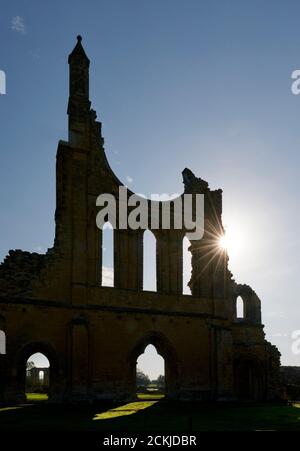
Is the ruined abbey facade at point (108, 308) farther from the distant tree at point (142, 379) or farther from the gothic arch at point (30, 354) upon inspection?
the distant tree at point (142, 379)

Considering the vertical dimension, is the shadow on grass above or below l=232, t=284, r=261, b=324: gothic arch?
below

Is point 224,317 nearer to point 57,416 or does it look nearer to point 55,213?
point 55,213

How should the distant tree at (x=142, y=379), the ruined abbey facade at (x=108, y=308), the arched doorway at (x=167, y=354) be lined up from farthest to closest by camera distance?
1. the distant tree at (x=142, y=379)
2. the arched doorway at (x=167, y=354)
3. the ruined abbey facade at (x=108, y=308)

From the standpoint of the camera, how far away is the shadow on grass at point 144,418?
12.6 metres

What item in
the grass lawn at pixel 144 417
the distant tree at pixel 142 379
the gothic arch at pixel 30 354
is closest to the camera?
the grass lawn at pixel 144 417

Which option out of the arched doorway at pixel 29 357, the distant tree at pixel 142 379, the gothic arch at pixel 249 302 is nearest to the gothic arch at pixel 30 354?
the arched doorway at pixel 29 357

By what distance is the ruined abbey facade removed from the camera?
1855cm

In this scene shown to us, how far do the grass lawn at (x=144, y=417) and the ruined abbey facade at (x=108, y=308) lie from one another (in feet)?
4.44

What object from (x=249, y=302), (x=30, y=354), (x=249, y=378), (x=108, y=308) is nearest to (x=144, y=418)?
(x=30, y=354)

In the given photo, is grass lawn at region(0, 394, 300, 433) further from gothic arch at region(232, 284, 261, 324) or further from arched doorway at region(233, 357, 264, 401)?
gothic arch at region(232, 284, 261, 324)

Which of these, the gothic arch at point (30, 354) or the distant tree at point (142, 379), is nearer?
the gothic arch at point (30, 354)

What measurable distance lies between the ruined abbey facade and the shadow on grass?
53.7 inches

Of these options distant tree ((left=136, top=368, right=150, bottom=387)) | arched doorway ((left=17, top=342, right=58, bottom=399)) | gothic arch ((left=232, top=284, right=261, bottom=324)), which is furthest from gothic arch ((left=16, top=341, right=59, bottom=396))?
distant tree ((left=136, top=368, right=150, bottom=387))
